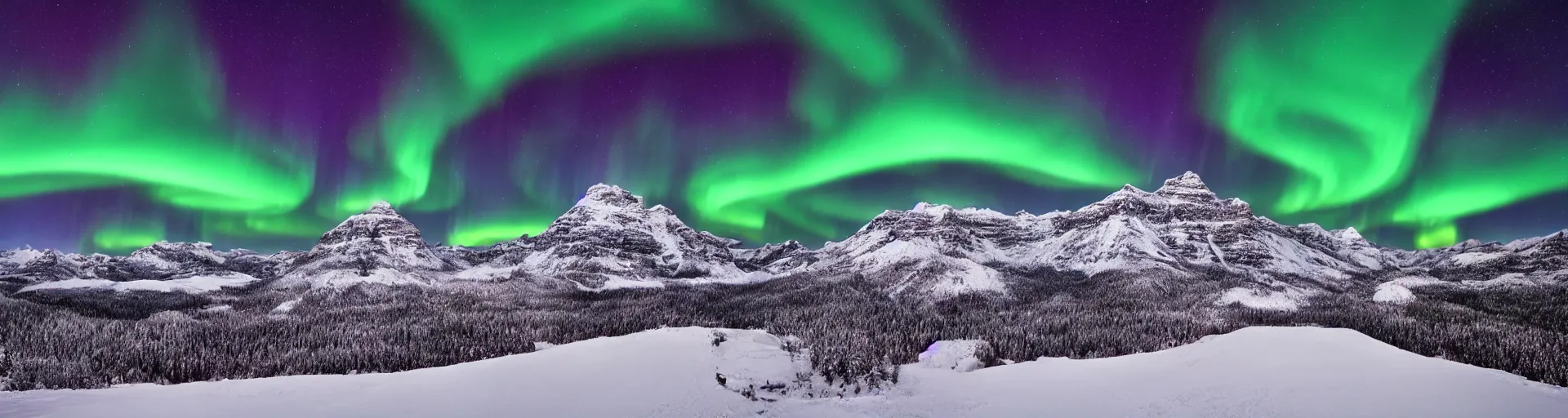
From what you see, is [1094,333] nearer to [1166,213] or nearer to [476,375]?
[476,375]

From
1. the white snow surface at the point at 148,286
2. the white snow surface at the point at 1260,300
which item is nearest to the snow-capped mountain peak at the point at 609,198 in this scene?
the white snow surface at the point at 148,286

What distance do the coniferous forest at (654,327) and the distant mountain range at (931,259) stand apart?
7701 mm

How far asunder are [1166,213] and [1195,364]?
15931 centimetres

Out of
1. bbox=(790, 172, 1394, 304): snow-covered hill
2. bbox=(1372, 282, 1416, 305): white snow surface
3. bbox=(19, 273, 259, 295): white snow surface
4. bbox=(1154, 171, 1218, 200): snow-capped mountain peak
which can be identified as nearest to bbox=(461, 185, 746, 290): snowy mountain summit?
bbox=(790, 172, 1394, 304): snow-covered hill

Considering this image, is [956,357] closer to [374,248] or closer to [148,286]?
[148,286]

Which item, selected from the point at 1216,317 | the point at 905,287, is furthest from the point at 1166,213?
the point at 1216,317

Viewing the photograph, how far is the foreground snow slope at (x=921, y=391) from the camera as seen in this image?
9352 millimetres

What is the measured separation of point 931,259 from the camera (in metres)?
89.8

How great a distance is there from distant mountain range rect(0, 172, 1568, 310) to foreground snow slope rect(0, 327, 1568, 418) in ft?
133

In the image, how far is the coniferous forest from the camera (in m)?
→ 15.4

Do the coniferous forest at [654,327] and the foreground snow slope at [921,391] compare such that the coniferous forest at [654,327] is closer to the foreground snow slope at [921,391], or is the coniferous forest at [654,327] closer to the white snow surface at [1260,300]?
the white snow surface at [1260,300]

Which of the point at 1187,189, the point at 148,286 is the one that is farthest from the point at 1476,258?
the point at 148,286

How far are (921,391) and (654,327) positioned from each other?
1939cm

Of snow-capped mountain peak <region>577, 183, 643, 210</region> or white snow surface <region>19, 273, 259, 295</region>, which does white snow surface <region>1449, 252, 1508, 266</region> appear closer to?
snow-capped mountain peak <region>577, 183, 643, 210</region>
